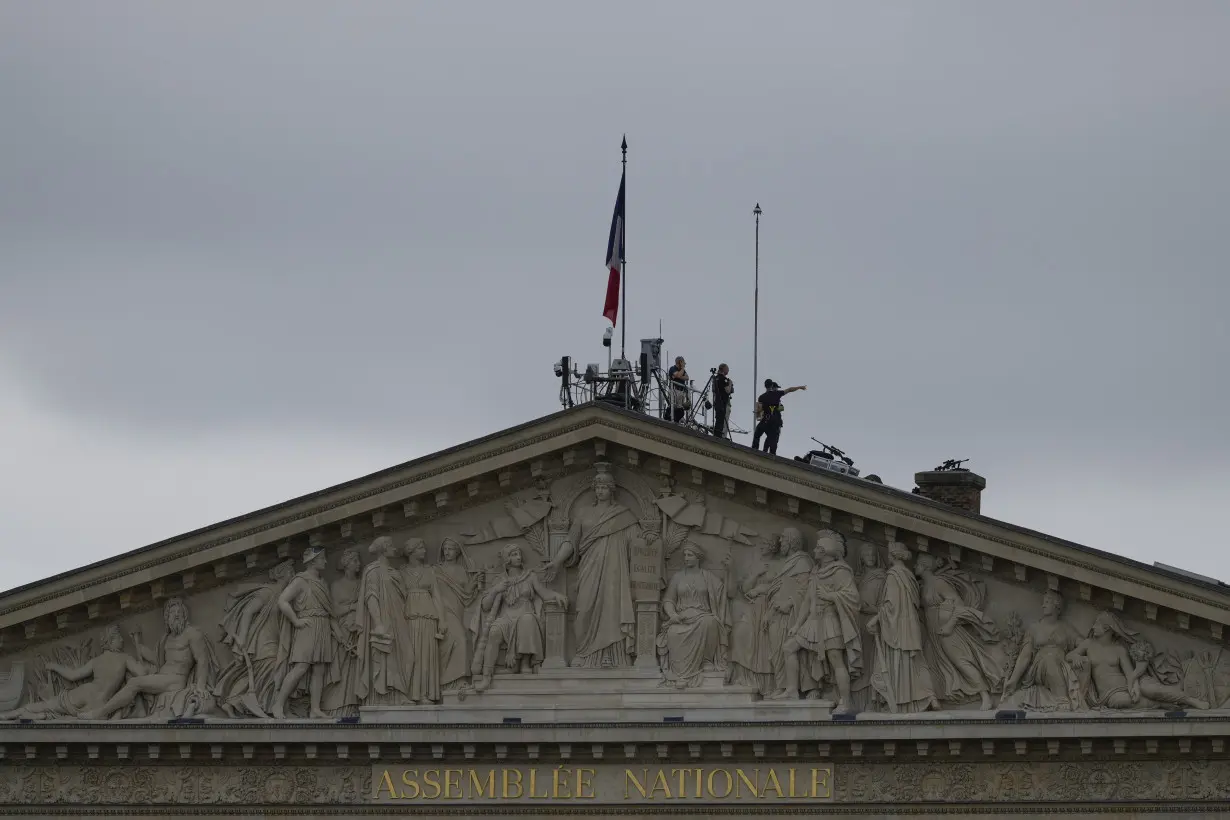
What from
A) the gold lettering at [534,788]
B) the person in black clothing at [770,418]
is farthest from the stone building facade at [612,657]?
the person in black clothing at [770,418]

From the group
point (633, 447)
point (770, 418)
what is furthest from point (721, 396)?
point (633, 447)

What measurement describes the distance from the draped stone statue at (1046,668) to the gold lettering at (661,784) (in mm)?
4270

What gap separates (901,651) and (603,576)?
387cm

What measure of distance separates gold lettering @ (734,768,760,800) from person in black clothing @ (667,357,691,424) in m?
8.61

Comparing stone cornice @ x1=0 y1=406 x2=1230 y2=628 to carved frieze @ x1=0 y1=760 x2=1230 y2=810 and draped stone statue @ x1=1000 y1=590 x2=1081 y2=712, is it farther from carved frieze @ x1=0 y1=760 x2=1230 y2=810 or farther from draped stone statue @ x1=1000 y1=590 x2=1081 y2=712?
carved frieze @ x1=0 y1=760 x2=1230 y2=810

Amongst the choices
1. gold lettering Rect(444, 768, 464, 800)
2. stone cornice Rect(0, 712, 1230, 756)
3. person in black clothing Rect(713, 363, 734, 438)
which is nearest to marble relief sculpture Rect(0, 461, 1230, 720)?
stone cornice Rect(0, 712, 1230, 756)

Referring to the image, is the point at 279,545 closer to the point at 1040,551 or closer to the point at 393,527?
the point at 393,527

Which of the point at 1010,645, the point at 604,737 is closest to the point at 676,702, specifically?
the point at 604,737

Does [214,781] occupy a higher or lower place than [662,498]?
lower

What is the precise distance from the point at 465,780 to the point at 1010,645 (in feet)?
23.0

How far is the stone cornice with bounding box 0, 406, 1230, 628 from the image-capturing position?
42812mm

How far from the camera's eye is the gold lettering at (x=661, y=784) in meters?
43.5

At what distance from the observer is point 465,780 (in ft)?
144

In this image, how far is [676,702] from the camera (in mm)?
43531
